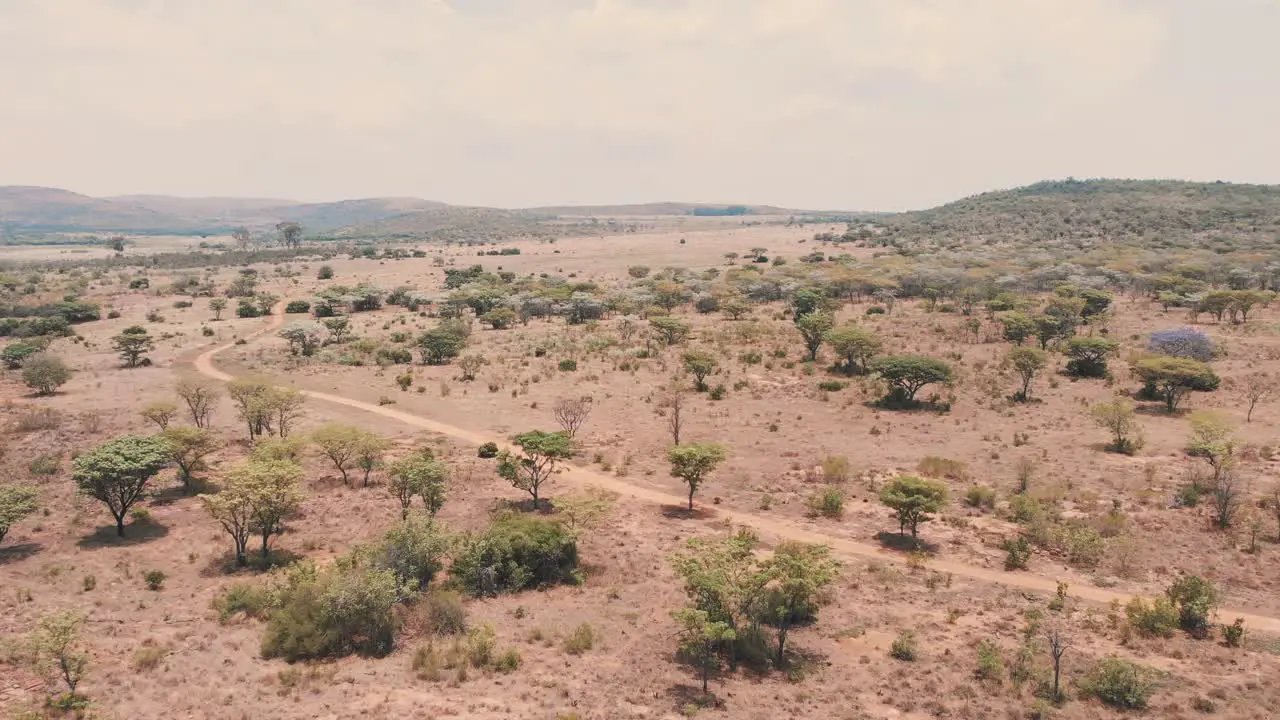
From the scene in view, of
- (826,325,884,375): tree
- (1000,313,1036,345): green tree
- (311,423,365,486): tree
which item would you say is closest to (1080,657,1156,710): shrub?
(311,423,365,486): tree

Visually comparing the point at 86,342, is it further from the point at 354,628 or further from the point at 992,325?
the point at 992,325

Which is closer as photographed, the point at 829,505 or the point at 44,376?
the point at 829,505

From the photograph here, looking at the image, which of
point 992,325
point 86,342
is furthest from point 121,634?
point 992,325

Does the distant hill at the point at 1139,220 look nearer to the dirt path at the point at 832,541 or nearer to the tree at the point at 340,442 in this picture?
the dirt path at the point at 832,541

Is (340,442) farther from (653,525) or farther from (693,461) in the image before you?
(693,461)

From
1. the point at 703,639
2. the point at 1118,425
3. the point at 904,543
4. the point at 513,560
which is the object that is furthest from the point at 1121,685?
the point at 1118,425

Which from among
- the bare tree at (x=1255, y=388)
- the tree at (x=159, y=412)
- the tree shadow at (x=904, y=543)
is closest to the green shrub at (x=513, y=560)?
the tree shadow at (x=904, y=543)

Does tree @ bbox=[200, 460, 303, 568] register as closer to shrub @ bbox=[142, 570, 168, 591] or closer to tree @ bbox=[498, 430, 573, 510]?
shrub @ bbox=[142, 570, 168, 591]
